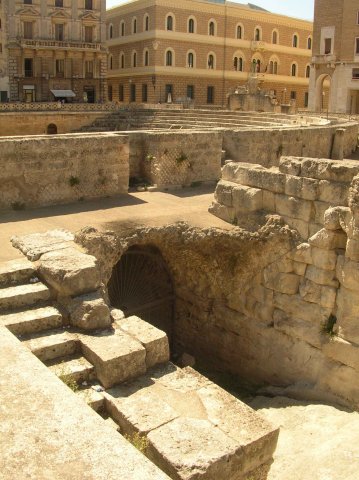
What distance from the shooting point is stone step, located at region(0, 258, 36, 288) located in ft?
20.6

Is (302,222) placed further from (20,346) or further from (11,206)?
(20,346)

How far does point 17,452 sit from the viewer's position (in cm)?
270

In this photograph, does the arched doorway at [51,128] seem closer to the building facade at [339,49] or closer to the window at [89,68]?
the window at [89,68]

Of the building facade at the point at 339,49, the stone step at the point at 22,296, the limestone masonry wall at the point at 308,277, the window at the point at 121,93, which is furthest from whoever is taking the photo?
the window at the point at 121,93

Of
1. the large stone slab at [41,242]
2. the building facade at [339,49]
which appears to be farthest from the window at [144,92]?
the large stone slab at [41,242]

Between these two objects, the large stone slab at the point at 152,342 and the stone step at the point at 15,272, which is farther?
the stone step at the point at 15,272

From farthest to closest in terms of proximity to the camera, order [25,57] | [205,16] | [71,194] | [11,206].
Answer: [205,16] → [25,57] → [71,194] → [11,206]

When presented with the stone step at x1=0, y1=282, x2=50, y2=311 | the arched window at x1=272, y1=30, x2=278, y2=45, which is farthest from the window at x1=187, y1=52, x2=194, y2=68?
the stone step at x1=0, y1=282, x2=50, y2=311

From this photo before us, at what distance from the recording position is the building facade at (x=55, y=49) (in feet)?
126

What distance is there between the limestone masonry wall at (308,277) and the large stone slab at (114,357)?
3.74 m

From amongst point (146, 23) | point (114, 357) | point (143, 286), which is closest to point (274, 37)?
point (146, 23)

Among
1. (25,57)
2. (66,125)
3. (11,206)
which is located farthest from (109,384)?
(25,57)

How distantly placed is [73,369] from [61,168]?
547 cm

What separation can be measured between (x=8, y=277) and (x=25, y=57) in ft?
120
